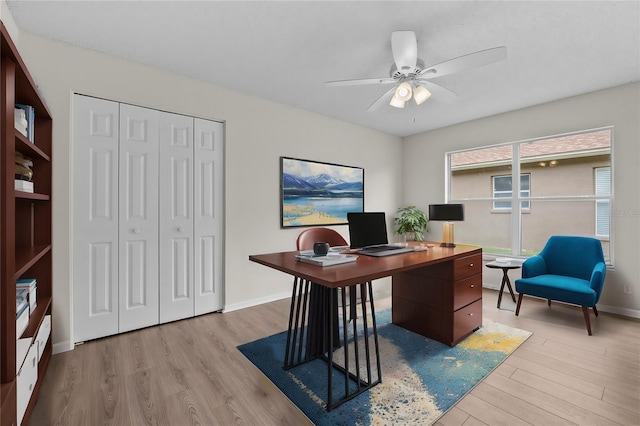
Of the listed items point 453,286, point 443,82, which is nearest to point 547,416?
point 453,286

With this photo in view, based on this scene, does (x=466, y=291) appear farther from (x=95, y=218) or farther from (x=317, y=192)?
(x=95, y=218)

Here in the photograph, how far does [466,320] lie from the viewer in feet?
8.43

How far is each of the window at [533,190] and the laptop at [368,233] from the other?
2785mm

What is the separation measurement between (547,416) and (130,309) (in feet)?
10.7

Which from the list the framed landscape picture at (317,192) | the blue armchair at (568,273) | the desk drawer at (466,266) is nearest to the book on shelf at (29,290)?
the framed landscape picture at (317,192)

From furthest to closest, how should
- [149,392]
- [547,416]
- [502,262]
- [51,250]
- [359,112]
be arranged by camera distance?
[359,112], [502,262], [51,250], [149,392], [547,416]

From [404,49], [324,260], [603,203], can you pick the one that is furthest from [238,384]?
[603,203]

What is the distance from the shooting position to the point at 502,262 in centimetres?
376

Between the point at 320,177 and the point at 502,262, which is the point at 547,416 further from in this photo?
the point at 320,177

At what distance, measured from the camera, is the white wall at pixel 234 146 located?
7.72 ft

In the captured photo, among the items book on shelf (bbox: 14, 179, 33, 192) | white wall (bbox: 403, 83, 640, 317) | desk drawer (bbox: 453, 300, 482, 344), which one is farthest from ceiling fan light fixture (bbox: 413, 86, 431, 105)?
book on shelf (bbox: 14, 179, 33, 192)

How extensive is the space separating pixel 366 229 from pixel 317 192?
205 cm

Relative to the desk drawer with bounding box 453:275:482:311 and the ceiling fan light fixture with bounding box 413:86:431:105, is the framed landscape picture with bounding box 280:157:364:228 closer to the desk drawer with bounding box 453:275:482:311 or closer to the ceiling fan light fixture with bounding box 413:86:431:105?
the ceiling fan light fixture with bounding box 413:86:431:105

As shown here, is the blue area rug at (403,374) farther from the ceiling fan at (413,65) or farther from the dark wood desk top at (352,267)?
the ceiling fan at (413,65)
